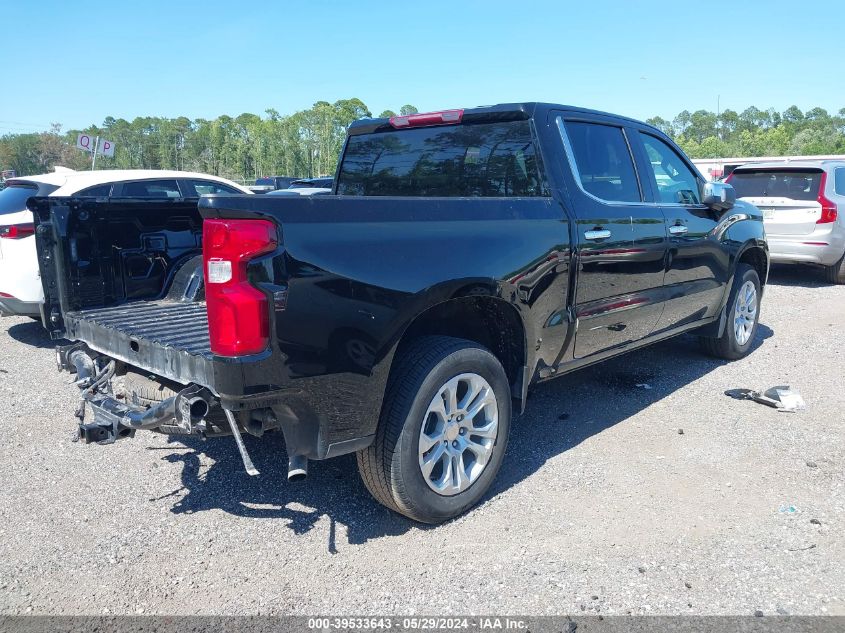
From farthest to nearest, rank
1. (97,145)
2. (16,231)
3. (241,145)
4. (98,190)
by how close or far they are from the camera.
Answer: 1. (241,145)
2. (97,145)
3. (98,190)
4. (16,231)

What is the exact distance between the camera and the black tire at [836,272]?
406 inches

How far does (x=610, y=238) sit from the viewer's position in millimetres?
4172

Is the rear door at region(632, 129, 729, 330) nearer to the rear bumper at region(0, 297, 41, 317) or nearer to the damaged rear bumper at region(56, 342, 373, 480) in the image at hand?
the damaged rear bumper at region(56, 342, 373, 480)

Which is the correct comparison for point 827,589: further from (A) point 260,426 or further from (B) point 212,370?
(B) point 212,370

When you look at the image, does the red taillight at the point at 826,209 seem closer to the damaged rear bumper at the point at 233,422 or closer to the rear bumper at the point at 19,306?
the damaged rear bumper at the point at 233,422

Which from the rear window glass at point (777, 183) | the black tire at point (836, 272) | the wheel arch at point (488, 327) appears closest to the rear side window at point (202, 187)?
the wheel arch at point (488, 327)

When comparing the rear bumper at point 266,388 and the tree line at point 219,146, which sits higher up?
the tree line at point 219,146

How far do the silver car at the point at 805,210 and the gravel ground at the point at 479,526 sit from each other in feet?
19.4

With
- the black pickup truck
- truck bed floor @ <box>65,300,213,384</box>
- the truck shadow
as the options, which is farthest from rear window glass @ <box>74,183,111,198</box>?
the truck shadow

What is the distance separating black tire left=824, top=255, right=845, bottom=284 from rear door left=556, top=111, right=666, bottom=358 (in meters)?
7.23

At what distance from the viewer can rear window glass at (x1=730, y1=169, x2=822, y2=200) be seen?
1007cm

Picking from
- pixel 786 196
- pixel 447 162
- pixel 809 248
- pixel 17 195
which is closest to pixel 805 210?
pixel 786 196

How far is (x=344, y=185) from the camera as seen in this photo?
191 inches

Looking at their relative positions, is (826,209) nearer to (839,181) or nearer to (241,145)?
(839,181)
